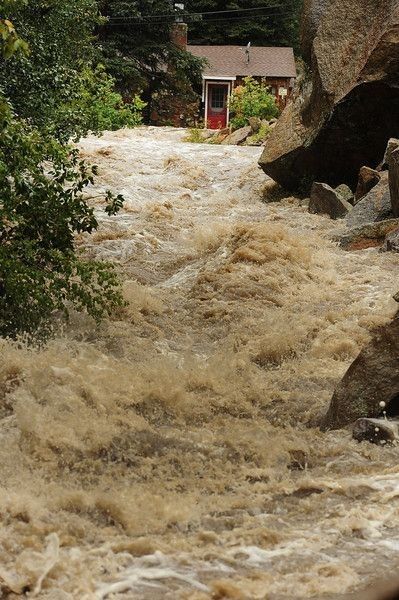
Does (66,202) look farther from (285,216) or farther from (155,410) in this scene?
(285,216)

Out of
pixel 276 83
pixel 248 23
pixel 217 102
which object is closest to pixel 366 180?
pixel 217 102

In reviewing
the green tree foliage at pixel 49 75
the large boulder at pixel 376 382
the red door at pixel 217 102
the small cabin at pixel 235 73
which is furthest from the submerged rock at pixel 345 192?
the red door at pixel 217 102

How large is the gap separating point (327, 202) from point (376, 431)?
8321 millimetres

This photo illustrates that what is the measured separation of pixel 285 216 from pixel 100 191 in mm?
3635

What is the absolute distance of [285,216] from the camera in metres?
14.7

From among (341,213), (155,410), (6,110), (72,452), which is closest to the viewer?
(72,452)

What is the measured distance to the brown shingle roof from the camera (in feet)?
110

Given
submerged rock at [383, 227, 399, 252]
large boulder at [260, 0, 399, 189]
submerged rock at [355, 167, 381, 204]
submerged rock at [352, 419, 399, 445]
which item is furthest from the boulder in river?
submerged rock at [352, 419, 399, 445]

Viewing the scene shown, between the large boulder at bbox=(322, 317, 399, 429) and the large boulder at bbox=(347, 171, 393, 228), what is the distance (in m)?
6.47

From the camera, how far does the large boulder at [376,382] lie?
6805 millimetres

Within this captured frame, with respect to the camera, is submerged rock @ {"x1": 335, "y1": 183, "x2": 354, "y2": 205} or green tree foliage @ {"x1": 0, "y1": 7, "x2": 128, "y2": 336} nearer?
green tree foliage @ {"x1": 0, "y1": 7, "x2": 128, "y2": 336}

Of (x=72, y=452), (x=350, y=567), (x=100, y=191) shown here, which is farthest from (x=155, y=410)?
(x=100, y=191)

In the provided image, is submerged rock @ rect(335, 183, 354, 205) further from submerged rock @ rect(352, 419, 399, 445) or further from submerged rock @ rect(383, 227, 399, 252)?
submerged rock @ rect(352, 419, 399, 445)

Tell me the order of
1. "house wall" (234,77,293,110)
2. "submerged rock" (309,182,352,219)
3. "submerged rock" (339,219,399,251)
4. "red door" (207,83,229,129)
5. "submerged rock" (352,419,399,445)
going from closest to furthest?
"submerged rock" (352,419,399,445)
"submerged rock" (339,219,399,251)
"submerged rock" (309,182,352,219)
"red door" (207,83,229,129)
"house wall" (234,77,293,110)
